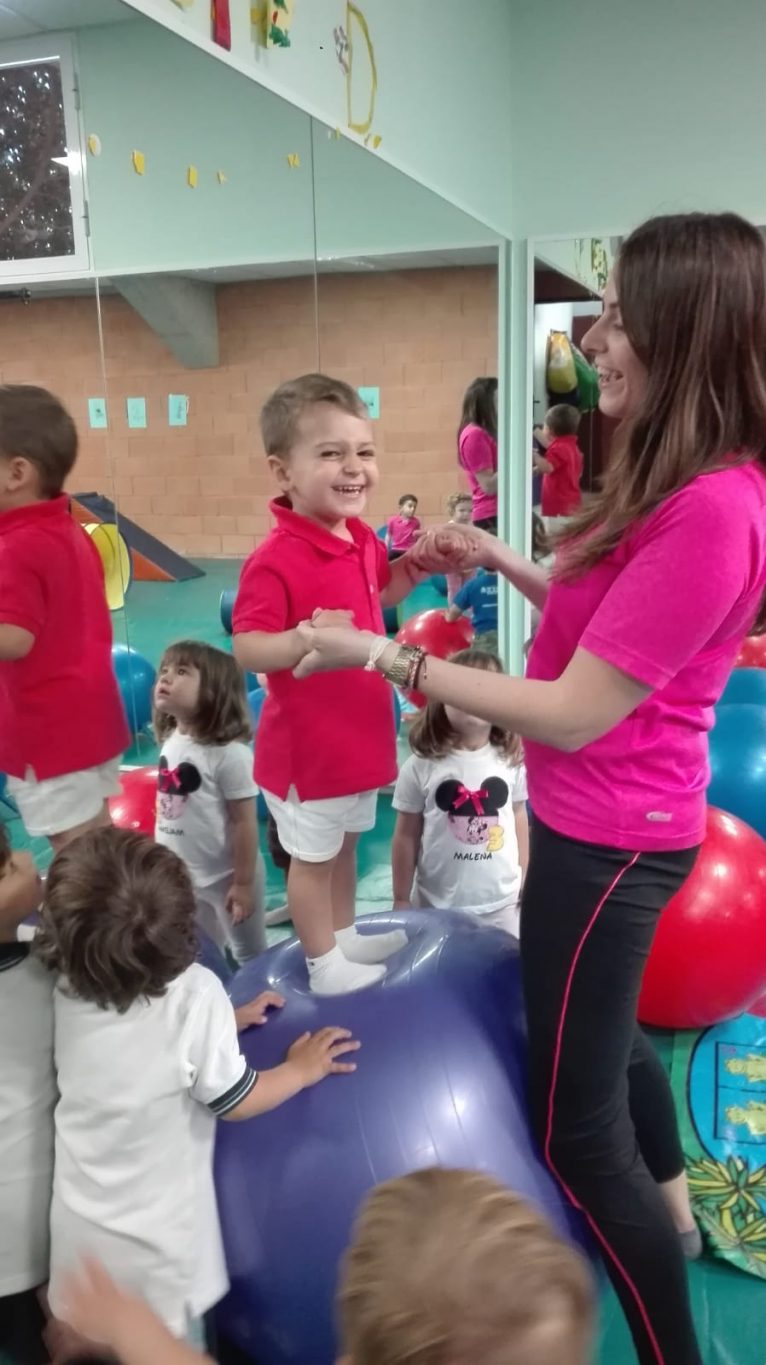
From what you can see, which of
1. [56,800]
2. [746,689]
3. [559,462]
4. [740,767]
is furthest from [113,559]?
[559,462]

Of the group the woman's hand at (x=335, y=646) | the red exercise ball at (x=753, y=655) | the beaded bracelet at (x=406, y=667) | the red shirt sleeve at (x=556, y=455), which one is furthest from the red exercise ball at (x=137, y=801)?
the red shirt sleeve at (x=556, y=455)

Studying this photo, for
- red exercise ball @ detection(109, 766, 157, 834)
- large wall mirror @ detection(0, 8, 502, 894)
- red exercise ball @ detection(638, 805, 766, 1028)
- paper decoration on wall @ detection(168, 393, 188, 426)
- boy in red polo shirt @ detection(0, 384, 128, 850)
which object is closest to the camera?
boy in red polo shirt @ detection(0, 384, 128, 850)

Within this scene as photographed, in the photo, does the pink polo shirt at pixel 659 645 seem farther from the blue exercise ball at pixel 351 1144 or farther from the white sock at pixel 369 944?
the white sock at pixel 369 944

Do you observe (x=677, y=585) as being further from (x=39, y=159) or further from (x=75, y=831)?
(x=39, y=159)

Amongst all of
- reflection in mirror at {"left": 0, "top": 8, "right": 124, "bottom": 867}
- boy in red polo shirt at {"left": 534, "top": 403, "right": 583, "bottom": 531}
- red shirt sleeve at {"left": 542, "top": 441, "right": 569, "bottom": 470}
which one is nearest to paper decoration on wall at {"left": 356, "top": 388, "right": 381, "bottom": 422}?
boy in red polo shirt at {"left": 534, "top": 403, "right": 583, "bottom": 531}

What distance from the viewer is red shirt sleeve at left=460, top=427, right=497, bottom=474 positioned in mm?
5039

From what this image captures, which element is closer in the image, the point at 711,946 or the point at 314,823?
the point at 314,823

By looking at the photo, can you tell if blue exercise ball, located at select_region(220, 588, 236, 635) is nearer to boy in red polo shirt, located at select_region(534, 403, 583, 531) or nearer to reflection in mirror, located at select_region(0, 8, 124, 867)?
reflection in mirror, located at select_region(0, 8, 124, 867)

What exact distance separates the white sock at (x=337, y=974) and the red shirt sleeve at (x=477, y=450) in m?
3.53

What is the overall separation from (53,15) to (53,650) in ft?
4.24

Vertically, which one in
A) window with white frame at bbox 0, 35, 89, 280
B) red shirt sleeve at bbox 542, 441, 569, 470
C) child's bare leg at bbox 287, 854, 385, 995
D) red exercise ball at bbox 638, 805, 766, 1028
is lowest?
red exercise ball at bbox 638, 805, 766, 1028

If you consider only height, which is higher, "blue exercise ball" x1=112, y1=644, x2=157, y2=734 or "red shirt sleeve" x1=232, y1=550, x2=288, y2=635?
"red shirt sleeve" x1=232, y1=550, x2=288, y2=635

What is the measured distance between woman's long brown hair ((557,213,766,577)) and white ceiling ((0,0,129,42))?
1471mm

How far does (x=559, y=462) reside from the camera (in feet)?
17.1
